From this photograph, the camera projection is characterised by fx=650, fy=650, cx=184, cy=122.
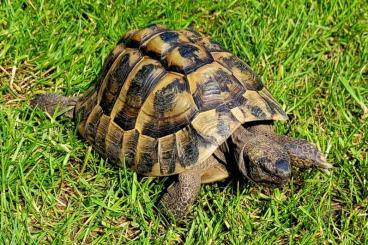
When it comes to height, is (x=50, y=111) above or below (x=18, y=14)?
below

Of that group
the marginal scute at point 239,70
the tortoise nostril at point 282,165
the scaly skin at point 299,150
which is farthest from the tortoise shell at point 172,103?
the tortoise nostril at point 282,165

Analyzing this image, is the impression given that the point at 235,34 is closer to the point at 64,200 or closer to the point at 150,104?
the point at 150,104

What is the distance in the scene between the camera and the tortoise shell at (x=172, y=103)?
379cm

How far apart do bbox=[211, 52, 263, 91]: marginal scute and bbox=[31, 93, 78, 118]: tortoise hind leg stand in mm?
1092

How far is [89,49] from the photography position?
4.85 metres

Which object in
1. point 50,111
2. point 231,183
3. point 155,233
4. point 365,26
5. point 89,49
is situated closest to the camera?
point 155,233

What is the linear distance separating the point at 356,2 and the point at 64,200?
299 cm

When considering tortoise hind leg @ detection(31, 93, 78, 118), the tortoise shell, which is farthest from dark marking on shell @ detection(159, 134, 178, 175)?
tortoise hind leg @ detection(31, 93, 78, 118)

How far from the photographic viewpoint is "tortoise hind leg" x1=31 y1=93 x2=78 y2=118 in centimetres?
439

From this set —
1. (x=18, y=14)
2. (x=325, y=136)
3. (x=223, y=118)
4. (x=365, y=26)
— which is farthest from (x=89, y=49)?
(x=365, y=26)

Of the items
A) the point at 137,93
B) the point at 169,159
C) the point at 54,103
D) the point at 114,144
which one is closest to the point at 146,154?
the point at 169,159

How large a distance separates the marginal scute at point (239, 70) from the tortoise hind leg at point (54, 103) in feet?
3.58

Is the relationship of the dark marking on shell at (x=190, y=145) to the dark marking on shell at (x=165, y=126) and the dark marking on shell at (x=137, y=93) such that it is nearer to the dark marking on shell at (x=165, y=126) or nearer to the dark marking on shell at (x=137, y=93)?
the dark marking on shell at (x=165, y=126)

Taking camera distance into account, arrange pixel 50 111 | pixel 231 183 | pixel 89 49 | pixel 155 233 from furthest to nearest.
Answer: pixel 89 49 < pixel 50 111 < pixel 231 183 < pixel 155 233
